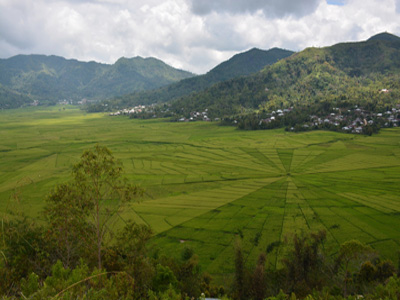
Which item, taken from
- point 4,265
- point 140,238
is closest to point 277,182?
point 140,238

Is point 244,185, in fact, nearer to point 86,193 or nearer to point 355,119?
point 86,193

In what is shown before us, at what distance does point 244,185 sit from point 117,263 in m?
52.0

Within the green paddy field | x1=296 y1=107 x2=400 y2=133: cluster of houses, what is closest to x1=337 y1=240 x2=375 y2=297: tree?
the green paddy field

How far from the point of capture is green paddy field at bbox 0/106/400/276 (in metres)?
47.8

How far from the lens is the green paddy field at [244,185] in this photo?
4778 cm

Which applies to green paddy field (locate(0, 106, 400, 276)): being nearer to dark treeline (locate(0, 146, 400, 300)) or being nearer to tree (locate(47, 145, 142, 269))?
tree (locate(47, 145, 142, 269))

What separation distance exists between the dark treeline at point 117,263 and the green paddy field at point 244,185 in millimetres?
4741

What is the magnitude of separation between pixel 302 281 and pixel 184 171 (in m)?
60.8

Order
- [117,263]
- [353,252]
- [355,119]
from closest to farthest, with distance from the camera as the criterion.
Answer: [117,263] → [353,252] → [355,119]

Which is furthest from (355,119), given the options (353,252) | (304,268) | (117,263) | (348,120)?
(117,263)

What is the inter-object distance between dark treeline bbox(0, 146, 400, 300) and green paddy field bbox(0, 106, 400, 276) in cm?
474

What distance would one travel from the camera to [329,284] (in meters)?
34.6

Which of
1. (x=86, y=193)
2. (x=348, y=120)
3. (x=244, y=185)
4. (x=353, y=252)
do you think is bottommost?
(x=244, y=185)

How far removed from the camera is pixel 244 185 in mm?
76250
